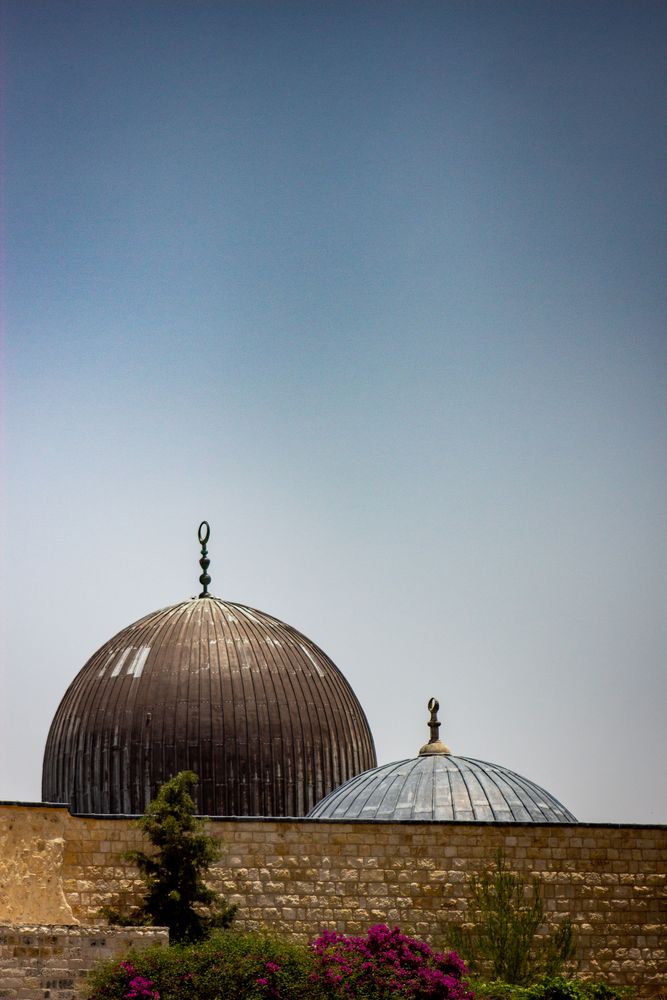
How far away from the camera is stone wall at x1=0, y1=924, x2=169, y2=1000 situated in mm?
18234

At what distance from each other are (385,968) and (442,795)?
15.7 feet

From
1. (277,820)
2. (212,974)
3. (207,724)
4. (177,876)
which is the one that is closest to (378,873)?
(277,820)

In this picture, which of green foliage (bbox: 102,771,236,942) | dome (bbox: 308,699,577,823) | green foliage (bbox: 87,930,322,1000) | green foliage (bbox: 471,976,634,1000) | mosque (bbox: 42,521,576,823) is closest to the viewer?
green foliage (bbox: 87,930,322,1000)

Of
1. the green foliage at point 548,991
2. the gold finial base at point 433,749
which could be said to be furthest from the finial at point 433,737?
the green foliage at point 548,991

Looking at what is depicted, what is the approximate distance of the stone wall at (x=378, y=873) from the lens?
20266 millimetres

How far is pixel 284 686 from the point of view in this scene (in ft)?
84.2

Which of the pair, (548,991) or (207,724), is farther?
(207,724)

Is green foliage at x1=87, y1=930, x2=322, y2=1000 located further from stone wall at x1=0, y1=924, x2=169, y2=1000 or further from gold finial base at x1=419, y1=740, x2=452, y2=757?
gold finial base at x1=419, y1=740, x2=452, y2=757

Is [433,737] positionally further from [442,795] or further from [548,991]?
[548,991]

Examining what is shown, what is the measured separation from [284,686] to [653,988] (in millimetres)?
7371

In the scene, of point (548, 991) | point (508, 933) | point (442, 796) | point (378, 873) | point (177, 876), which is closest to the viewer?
point (548, 991)

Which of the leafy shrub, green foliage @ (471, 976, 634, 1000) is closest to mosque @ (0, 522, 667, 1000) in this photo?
green foliage @ (471, 976, 634, 1000)

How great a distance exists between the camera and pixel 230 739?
24844 millimetres

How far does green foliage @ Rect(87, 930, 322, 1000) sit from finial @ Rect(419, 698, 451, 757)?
21.8 feet
